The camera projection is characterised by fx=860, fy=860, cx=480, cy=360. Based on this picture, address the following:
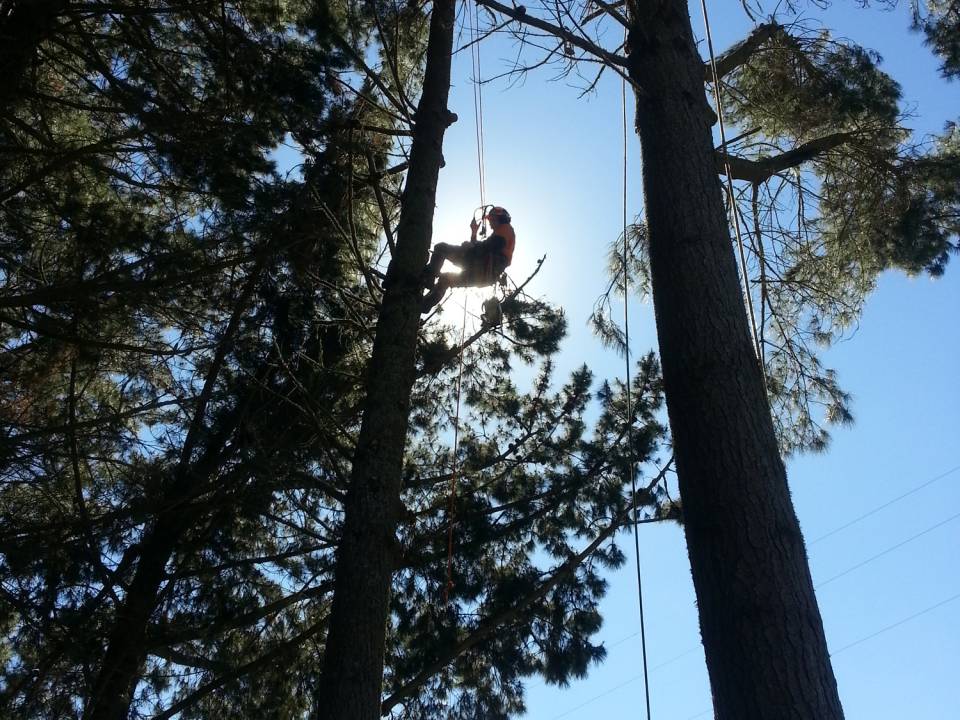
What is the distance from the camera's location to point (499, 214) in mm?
5980

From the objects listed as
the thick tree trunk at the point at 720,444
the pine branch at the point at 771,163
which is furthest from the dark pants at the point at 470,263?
the thick tree trunk at the point at 720,444

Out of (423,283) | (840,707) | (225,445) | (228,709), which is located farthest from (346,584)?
(228,709)

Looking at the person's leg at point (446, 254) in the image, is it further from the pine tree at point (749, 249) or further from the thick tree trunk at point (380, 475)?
the pine tree at point (749, 249)

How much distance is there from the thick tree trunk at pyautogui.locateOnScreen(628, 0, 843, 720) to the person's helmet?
2397 millimetres

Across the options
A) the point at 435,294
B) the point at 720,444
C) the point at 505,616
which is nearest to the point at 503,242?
the point at 435,294

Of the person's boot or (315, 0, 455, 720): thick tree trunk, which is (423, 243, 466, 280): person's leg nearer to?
the person's boot

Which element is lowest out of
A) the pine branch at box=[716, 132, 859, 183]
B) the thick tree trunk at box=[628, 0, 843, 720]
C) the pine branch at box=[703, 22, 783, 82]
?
the thick tree trunk at box=[628, 0, 843, 720]

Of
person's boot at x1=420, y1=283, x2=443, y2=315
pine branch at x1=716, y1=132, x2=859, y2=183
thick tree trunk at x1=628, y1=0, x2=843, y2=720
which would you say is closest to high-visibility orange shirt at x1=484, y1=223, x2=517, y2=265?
person's boot at x1=420, y1=283, x2=443, y2=315

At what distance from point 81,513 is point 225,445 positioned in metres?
1.12

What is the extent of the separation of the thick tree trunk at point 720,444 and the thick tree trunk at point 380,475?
1.71 metres

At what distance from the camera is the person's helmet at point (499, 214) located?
596 cm

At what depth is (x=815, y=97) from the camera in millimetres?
5746

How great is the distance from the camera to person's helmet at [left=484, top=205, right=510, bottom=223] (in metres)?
5.96

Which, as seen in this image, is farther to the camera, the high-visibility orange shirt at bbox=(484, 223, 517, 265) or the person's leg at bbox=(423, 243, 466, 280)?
the high-visibility orange shirt at bbox=(484, 223, 517, 265)
